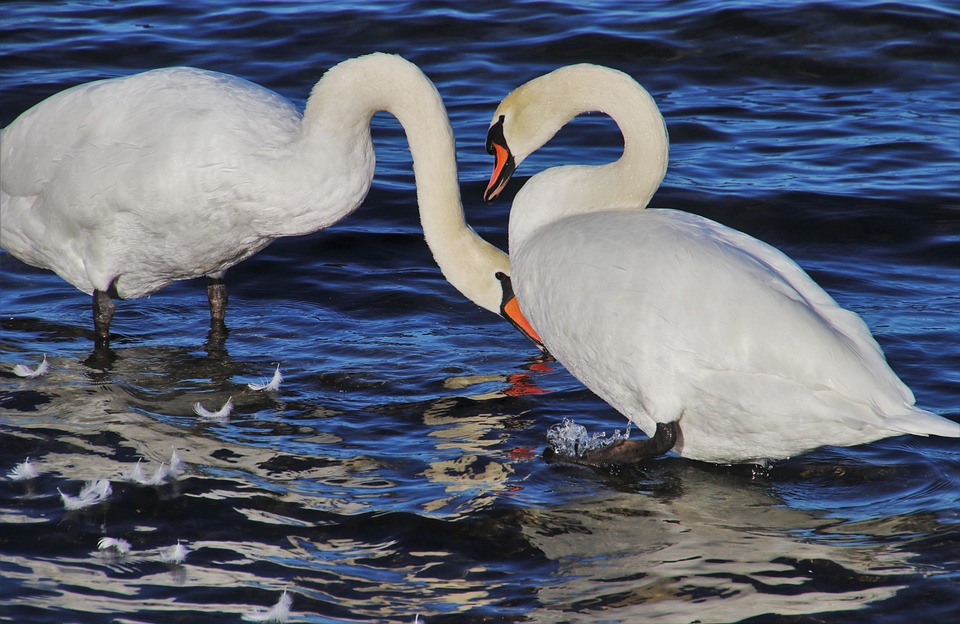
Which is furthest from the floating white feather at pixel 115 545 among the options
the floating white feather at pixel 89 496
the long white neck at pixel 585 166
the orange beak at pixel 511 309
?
the orange beak at pixel 511 309

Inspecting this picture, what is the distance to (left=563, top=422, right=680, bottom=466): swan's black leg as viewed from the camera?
5137mm

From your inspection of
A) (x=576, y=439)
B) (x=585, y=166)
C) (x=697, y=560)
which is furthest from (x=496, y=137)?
(x=697, y=560)

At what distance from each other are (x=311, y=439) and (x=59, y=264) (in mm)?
1944

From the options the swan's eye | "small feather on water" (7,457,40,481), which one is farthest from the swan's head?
"small feather on water" (7,457,40,481)

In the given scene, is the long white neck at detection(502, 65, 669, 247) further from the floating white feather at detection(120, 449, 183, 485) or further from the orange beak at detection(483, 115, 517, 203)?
the floating white feather at detection(120, 449, 183, 485)

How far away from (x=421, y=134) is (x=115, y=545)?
2595 millimetres

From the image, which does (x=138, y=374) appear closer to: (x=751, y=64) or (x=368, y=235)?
(x=368, y=235)

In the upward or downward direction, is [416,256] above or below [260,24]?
below

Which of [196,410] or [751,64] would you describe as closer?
[196,410]

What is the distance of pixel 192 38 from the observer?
41.3 feet

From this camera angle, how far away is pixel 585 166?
19.0ft

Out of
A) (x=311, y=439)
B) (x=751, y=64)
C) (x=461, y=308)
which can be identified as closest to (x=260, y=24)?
(x=751, y=64)

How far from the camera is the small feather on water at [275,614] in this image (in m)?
4.25

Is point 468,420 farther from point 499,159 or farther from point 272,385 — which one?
point 499,159
